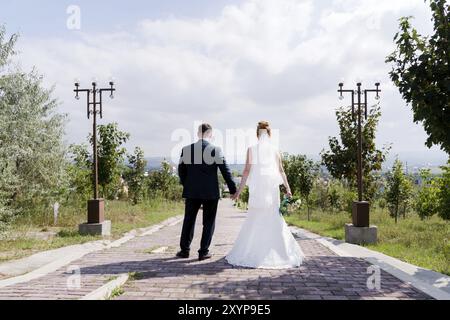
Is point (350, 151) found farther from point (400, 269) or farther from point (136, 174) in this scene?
point (136, 174)

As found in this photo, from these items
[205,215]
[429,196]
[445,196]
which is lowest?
[429,196]

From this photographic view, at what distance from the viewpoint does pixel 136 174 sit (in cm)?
3161

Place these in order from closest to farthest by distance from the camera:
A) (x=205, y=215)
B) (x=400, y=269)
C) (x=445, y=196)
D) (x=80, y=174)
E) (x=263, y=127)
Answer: (x=400, y=269)
(x=205, y=215)
(x=263, y=127)
(x=445, y=196)
(x=80, y=174)

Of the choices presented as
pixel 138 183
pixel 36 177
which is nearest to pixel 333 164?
pixel 36 177

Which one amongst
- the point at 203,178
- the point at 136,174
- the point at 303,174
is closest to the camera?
the point at 203,178

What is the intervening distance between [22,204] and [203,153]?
1281 cm

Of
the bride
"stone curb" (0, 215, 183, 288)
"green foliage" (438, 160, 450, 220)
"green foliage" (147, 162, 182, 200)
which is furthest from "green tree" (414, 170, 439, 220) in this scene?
"green foliage" (147, 162, 182, 200)

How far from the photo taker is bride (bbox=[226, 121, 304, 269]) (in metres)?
6.30

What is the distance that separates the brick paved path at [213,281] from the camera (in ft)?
14.9

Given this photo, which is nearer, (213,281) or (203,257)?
(213,281)

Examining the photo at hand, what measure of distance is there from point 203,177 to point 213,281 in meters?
1.94

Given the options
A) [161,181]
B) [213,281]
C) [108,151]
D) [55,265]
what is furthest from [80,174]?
[161,181]

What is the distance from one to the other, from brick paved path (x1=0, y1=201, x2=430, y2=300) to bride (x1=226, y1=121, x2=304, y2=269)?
10.6 inches
